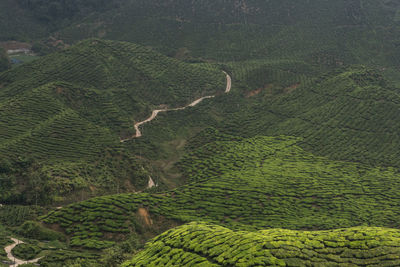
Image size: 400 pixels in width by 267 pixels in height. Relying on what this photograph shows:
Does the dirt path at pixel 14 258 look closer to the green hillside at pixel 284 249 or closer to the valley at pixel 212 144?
the valley at pixel 212 144

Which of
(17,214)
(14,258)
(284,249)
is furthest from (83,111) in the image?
(284,249)

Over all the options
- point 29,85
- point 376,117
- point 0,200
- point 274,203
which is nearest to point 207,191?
point 274,203

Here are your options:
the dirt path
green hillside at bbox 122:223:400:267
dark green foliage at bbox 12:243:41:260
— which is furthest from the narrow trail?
green hillside at bbox 122:223:400:267

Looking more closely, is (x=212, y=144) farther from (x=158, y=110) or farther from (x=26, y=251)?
(x=26, y=251)

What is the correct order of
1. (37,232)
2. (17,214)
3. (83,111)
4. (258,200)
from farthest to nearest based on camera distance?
(83,111), (258,200), (17,214), (37,232)

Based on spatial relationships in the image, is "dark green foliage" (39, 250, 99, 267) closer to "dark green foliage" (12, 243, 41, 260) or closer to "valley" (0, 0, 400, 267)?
"valley" (0, 0, 400, 267)

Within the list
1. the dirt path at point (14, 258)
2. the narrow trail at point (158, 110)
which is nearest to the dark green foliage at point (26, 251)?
the dirt path at point (14, 258)
